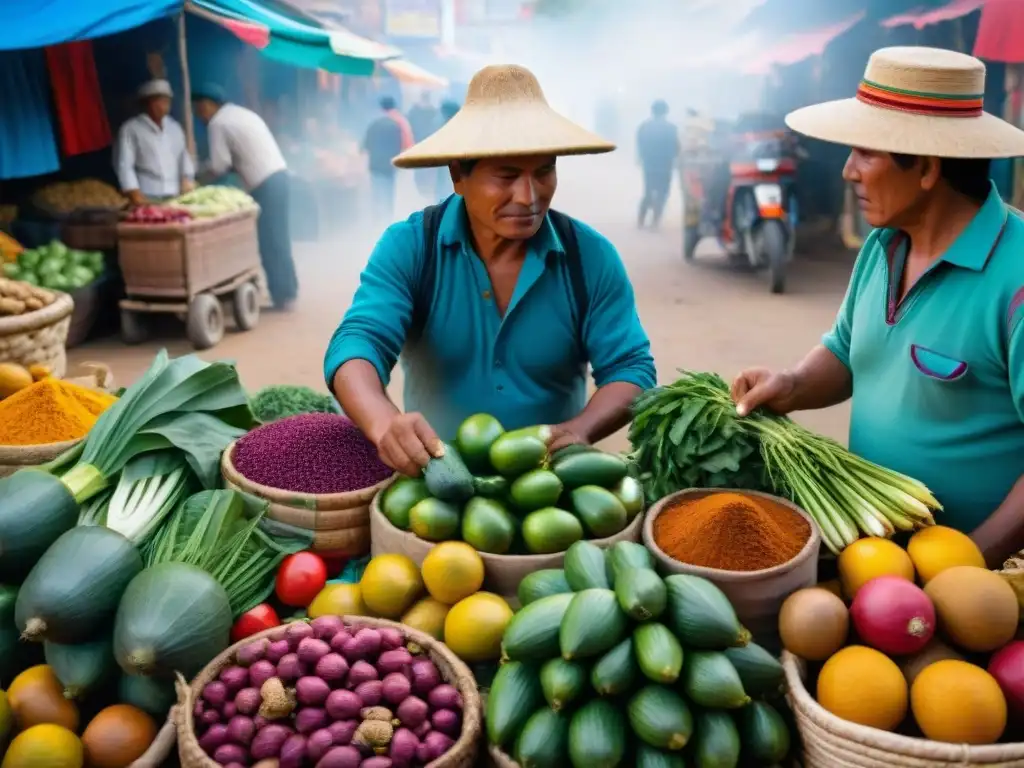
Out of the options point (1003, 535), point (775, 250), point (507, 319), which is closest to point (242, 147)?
point (775, 250)

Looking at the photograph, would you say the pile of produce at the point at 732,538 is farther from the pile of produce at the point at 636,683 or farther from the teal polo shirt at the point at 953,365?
the teal polo shirt at the point at 953,365

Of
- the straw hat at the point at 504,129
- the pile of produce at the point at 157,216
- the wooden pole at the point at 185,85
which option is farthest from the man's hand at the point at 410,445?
the wooden pole at the point at 185,85

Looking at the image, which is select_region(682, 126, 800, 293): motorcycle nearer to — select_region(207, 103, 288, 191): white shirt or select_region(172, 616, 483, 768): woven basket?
select_region(207, 103, 288, 191): white shirt

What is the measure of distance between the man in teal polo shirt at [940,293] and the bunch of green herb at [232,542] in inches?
42.4

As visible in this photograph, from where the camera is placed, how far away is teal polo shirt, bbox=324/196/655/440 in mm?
2523

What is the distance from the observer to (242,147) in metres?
8.78

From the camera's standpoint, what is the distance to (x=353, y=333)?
242 cm

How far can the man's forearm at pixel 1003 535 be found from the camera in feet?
6.22

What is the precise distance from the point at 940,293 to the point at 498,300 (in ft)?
3.61

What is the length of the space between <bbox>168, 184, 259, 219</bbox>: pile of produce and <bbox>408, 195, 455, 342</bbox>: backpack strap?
18.1ft

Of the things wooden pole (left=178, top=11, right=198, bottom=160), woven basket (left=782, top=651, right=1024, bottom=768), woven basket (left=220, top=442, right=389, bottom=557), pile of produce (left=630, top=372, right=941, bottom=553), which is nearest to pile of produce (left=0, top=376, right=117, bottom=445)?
woven basket (left=220, top=442, right=389, bottom=557)

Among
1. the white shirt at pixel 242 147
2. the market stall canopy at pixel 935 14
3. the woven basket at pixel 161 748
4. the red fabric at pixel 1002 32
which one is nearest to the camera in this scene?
the woven basket at pixel 161 748

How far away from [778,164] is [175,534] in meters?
9.13

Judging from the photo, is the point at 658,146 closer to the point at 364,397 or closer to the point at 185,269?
the point at 185,269
